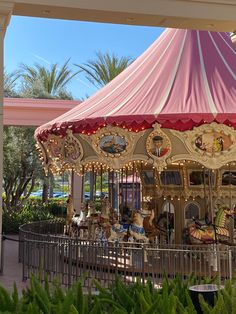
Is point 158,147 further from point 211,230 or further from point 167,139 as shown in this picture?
point 211,230

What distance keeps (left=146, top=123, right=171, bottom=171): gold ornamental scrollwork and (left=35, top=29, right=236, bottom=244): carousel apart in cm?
2

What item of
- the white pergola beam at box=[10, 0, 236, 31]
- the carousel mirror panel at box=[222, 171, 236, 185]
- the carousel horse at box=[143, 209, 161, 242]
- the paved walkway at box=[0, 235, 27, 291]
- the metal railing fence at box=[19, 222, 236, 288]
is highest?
the white pergola beam at box=[10, 0, 236, 31]

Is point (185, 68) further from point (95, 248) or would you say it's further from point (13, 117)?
point (13, 117)

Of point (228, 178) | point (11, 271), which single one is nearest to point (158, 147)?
point (228, 178)

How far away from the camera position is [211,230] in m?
9.16

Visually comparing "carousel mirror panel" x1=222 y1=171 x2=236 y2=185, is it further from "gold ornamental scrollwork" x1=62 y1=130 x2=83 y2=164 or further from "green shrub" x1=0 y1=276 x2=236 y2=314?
"green shrub" x1=0 y1=276 x2=236 y2=314

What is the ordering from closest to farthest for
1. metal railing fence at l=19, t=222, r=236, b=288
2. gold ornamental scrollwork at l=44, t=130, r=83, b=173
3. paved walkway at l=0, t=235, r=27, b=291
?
metal railing fence at l=19, t=222, r=236, b=288 → paved walkway at l=0, t=235, r=27, b=291 → gold ornamental scrollwork at l=44, t=130, r=83, b=173

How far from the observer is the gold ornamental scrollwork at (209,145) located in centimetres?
816

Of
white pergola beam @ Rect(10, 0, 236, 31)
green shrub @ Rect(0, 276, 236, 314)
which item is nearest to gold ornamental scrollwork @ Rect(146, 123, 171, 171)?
white pergola beam @ Rect(10, 0, 236, 31)

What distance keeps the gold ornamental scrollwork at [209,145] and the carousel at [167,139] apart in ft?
0.06

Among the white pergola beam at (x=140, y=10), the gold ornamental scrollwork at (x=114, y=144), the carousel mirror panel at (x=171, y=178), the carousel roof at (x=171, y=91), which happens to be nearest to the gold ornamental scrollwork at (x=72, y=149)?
the carousel roof at (x=171, y=91)

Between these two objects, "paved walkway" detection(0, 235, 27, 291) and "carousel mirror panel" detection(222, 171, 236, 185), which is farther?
"carousel mirror panel" detection(222, 171, 236, 185)

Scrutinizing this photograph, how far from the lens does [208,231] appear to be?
9141 mm

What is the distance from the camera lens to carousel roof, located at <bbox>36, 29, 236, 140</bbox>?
26.2 feet
